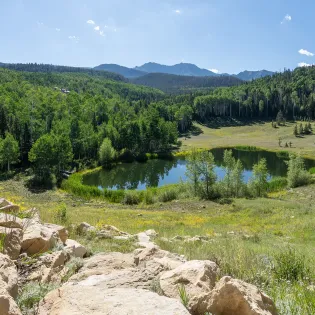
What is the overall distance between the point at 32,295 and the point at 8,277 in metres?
0.48

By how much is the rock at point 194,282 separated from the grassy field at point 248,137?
9015 centimetres

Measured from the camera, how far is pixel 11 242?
20.9 feet

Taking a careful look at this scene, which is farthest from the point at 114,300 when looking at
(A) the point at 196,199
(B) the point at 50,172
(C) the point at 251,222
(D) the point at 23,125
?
(D) the point at 23,125

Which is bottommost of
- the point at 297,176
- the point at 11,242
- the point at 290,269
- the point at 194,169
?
the point at 297,176

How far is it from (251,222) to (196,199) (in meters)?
16.9

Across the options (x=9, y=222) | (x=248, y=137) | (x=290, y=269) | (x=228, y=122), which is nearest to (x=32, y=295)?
(x=9, y=222)

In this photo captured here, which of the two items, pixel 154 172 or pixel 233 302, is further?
pixel 154 172

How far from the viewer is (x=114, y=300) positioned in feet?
13.9

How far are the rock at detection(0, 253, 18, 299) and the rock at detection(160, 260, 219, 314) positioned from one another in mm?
2256

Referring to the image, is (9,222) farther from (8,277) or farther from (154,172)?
(154,172)

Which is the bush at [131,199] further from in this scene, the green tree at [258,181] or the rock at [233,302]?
the rock at [233,302]

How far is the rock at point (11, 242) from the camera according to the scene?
6.19 m

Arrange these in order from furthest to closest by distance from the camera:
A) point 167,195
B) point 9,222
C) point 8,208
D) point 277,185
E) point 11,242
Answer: point 277,185 → point 167,195 → point 8,208 → point 9,222 → point 11,242

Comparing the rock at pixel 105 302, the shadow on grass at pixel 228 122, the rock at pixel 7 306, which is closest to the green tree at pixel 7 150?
the rock at pixel 105 302
